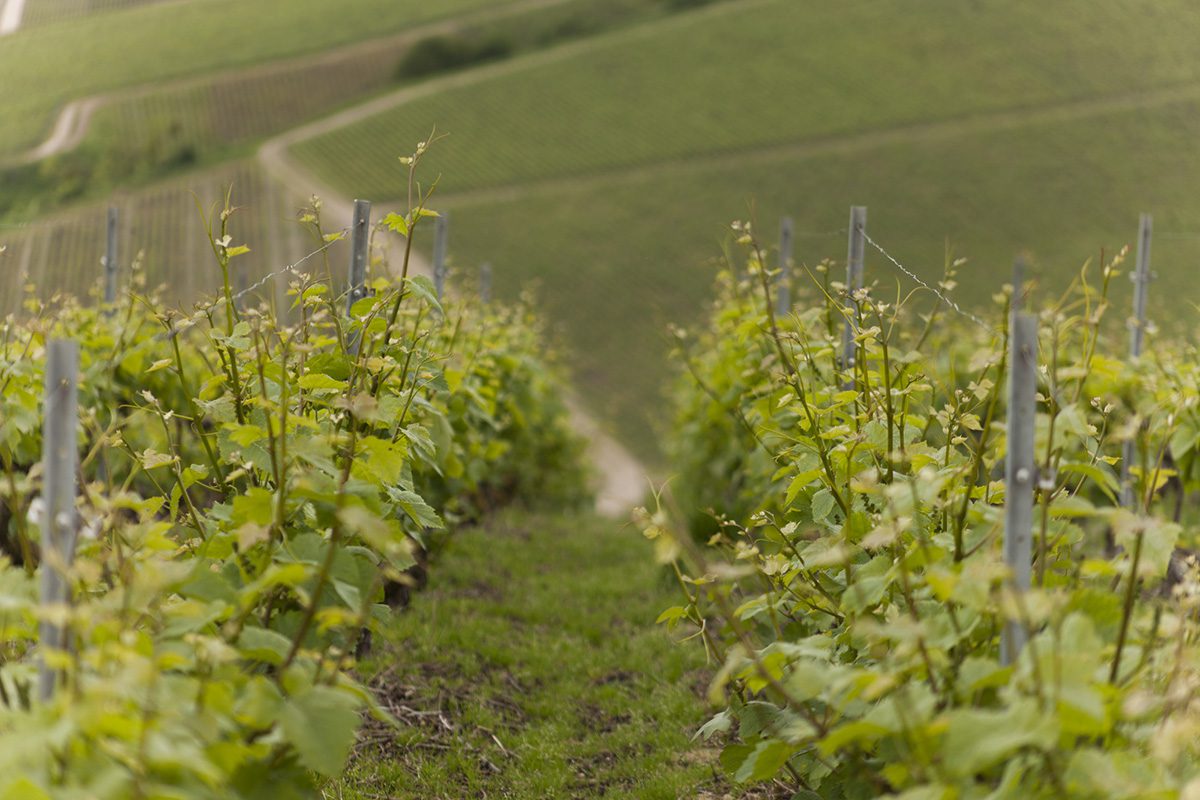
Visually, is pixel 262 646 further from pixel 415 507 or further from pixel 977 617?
pixel 977 617

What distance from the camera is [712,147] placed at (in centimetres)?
4194

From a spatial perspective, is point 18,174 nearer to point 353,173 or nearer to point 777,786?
point 353,173

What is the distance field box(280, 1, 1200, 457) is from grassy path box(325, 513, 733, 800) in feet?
72.7

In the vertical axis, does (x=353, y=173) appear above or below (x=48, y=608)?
below

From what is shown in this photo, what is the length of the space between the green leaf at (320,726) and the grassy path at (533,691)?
50.9 inches

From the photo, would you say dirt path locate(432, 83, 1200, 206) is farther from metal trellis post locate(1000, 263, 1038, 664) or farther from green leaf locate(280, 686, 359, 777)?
green leaf locate(280, 686, 359, 777)

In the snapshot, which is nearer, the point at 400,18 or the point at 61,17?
the point at 61,17

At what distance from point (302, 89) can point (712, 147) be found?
1894 cm

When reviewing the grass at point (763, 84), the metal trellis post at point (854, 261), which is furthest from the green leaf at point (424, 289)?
the grass at point (763, 84)

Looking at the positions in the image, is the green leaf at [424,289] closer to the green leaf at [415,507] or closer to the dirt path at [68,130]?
the green leaf at [415,507]

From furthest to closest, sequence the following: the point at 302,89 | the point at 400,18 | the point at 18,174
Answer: the point at 400,18 → the point at 302,89 → the point at 18,174

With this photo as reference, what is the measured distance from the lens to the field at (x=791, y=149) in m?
33.7

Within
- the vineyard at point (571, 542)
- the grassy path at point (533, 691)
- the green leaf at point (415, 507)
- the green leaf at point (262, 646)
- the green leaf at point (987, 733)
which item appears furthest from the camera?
the grassy path at point (533, 691)

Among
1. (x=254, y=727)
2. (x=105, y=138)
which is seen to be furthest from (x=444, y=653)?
(x=105, y=138)
